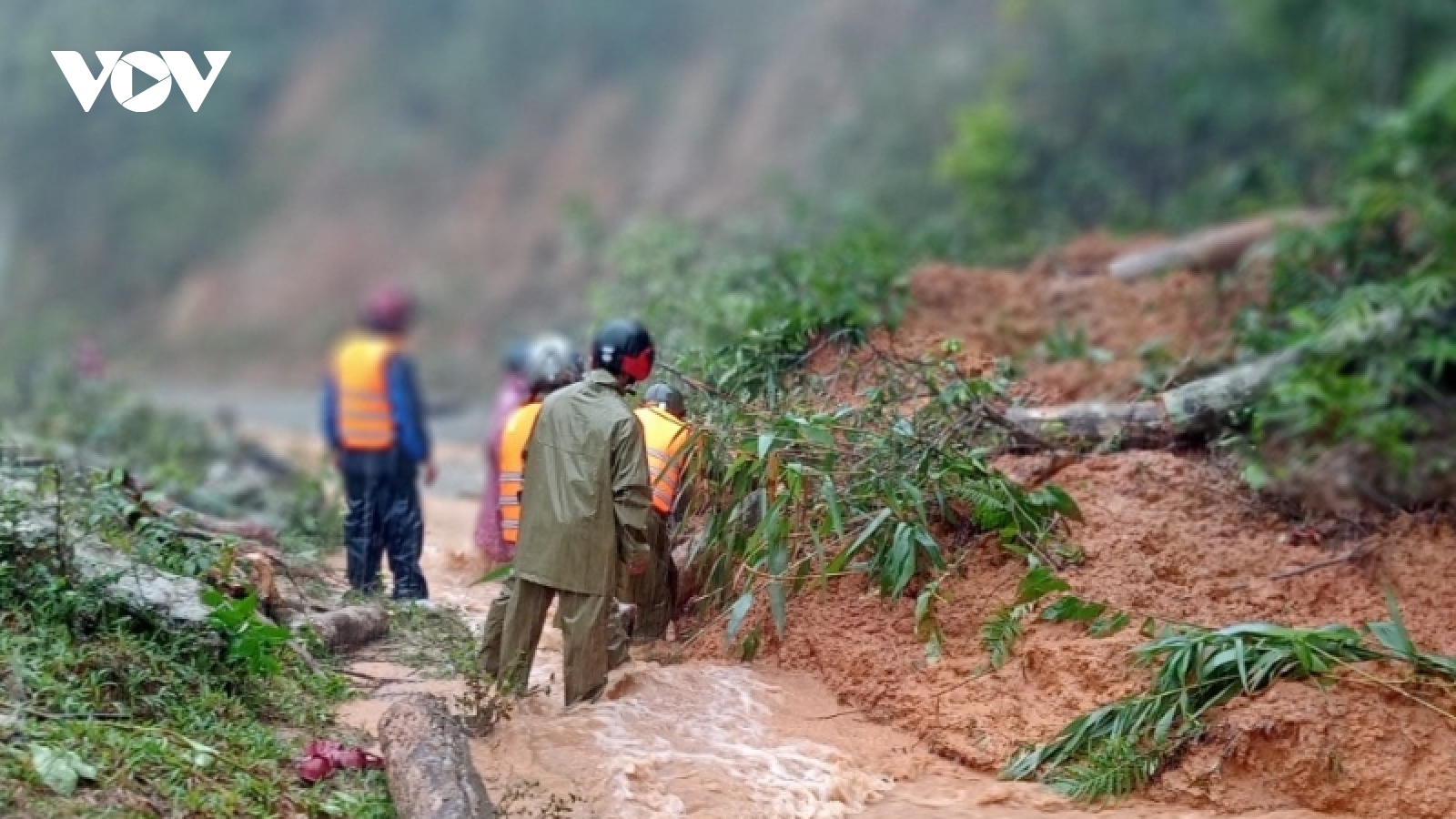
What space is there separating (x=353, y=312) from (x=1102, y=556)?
79.0ft

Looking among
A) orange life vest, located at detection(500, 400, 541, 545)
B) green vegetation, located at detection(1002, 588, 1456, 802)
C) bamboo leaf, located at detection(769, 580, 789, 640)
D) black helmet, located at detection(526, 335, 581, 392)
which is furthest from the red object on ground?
black helmet, located at detection(526, 335, 581, 392)

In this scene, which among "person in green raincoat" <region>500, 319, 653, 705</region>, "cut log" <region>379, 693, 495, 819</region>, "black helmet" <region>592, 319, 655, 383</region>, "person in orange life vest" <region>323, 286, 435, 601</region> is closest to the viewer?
"cut log" <region>379, 693, 495, 819</region>

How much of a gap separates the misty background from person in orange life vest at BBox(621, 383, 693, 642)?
12465 mm

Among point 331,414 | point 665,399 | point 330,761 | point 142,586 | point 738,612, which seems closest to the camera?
point 330,761

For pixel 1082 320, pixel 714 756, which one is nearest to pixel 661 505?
pixel 714 756

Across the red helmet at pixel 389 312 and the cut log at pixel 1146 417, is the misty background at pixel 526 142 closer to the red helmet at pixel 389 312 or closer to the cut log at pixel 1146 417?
the cut log at pixel 1146 417

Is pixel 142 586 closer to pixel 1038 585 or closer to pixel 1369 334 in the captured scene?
pixel 1038 585

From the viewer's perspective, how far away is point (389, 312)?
285 inches

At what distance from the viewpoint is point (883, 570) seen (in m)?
6.65

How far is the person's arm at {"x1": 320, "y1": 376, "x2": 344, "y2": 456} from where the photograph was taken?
757cm

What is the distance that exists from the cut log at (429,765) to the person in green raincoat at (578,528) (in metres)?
0.62

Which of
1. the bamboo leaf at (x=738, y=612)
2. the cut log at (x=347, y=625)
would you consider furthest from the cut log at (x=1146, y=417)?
the cut log at (x=347, y=625)

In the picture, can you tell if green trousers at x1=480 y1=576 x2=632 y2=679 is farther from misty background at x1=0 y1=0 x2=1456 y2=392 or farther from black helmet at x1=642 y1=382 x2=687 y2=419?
misty background at x1=0 y1=0 x2=1456 y2=392

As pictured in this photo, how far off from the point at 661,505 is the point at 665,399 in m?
0.63
